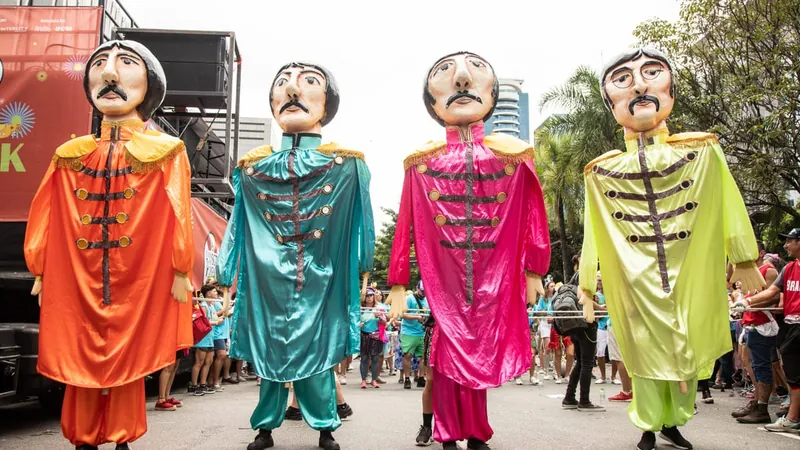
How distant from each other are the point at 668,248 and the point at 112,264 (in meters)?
3.90

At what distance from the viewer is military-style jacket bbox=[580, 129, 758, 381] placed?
4.67 meters

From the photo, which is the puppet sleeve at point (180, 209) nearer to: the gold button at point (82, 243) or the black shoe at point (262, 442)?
the gold button at point (82, 243)

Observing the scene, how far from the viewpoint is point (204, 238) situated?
1029 centimetres

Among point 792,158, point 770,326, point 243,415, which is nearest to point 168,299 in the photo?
point 243,415

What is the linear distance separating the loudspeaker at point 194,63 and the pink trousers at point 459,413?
896 centimetres

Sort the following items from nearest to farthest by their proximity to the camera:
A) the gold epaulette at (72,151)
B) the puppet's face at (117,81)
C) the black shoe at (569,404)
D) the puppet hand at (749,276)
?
the puppet hand at (749,276)
the gold epaulette at (72,151)
the puppet's face at (117,81)
the black shoe at (569,404)

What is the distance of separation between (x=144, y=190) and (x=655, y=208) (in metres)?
3.68

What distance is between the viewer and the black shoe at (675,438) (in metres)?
4.88

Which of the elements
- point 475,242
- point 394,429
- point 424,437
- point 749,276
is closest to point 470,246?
point 475,242

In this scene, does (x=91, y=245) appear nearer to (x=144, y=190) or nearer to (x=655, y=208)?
(x=144, y=190)

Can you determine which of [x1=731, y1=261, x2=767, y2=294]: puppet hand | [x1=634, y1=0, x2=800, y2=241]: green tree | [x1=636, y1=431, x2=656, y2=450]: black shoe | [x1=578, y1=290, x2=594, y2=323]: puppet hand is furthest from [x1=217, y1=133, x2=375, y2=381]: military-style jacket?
[x1=634, y1=0, x2=800, y2=241]: green tree

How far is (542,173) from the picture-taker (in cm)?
2814

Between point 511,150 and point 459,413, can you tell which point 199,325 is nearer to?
point 459,413

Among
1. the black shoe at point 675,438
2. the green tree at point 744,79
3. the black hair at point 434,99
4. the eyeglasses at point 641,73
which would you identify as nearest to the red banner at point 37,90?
the black hair at point 434,99
